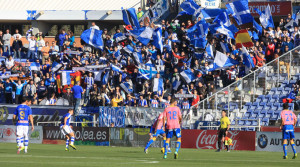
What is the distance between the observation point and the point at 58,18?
2058 inches

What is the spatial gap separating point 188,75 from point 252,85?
3.48 m

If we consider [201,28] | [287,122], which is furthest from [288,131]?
[201,28]

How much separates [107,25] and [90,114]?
→ 16.7 metres

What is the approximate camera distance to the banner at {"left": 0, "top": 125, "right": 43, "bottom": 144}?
37469mm

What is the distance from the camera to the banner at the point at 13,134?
123ft

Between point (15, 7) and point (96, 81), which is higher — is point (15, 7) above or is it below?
above

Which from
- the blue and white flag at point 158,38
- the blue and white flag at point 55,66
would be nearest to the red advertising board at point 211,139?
the blue and white flag at point 158,38

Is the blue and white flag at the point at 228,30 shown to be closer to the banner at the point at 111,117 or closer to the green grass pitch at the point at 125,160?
the banner at the point at 111,117

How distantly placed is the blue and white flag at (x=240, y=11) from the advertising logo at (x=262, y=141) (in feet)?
30.4

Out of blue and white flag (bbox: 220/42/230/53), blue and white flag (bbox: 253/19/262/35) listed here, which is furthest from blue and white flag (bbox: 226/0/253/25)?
blue and white flag (bbox: 220/42/230/53)

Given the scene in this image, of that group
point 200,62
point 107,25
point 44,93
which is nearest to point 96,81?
point 44,93

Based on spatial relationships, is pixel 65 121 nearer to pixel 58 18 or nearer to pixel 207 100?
pixel 207 100

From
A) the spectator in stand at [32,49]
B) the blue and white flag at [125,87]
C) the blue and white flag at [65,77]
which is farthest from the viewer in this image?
the spectator in stand at [32,49]

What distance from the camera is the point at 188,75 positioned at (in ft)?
117
